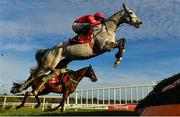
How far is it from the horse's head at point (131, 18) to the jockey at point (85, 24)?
0.62 meters

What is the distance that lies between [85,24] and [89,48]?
2.44 ft

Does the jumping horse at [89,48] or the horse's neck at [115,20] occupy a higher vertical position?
the horse's neck at [115,20]

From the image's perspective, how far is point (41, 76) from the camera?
11.8 metres

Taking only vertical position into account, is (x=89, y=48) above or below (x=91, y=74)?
above

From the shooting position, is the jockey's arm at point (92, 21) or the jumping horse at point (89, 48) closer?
the jumping horse at point (89, 48)

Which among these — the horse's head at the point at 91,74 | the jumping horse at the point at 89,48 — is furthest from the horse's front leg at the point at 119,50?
the horse's head at the point at 91,74

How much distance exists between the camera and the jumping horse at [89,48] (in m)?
10.9

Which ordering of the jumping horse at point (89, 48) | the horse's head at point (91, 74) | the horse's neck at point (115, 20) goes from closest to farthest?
1. the jumping horse at point (89, 48)
2. the horse's neck at point (115, 20)
3. the horse's head at point (91, 74)

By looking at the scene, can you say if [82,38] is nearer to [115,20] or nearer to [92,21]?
[92,21]

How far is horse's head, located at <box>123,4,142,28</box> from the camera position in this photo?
10.9 metres

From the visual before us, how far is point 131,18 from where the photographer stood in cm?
1109

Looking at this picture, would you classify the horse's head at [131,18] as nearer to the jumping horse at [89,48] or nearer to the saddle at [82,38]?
the jumping horse at [89,48]

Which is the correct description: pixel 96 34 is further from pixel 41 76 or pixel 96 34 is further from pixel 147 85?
pixel 147 85

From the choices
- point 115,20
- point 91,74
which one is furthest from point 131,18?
point 91,74
